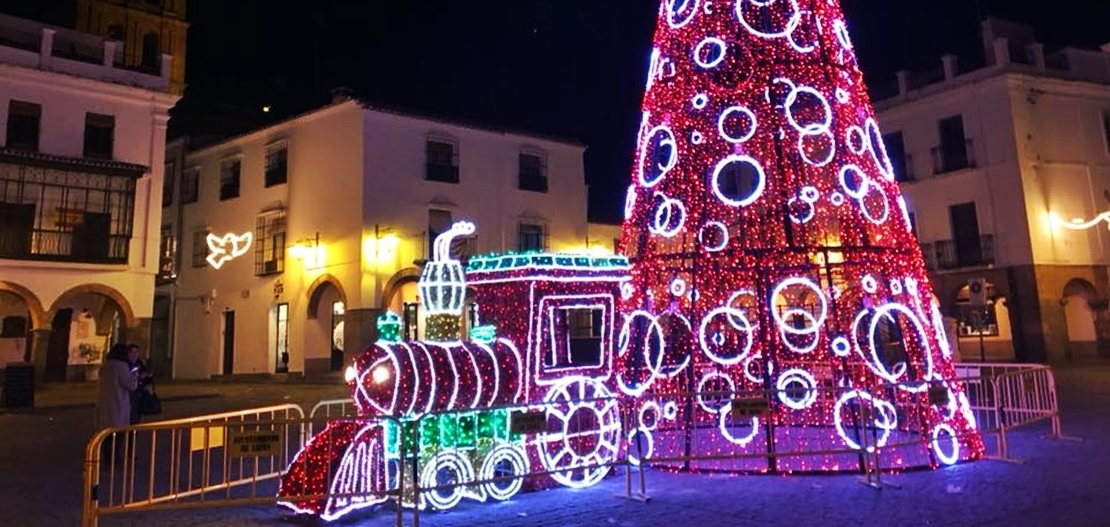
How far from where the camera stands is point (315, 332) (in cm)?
2734

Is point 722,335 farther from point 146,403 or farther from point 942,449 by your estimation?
point 146,403

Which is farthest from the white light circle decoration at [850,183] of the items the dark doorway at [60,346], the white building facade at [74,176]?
the dark doorway at [60,346]

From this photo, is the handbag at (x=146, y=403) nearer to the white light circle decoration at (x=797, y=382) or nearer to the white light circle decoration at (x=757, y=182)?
the white light circle decoration at (x=757, y=182)

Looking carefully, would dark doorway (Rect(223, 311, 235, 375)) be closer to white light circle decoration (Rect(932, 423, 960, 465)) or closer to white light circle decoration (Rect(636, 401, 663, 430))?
white light circle decoration (Rect(636, 401, 663, 430))

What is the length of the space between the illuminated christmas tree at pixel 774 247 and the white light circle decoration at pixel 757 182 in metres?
0.02

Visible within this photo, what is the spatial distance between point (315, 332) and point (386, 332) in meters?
21.0

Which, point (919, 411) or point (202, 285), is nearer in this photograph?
point (919, 411)

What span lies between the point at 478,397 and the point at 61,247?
68.6 feet

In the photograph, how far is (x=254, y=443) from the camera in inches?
257

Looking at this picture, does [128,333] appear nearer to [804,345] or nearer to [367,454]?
[367,454]

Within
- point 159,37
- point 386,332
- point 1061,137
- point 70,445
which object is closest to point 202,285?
point 159,37

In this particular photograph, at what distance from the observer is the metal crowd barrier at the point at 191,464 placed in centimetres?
620

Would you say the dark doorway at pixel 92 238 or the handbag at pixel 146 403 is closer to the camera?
the handbag at pixel 146 403

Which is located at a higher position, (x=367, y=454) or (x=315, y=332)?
(x=315, y=332)
